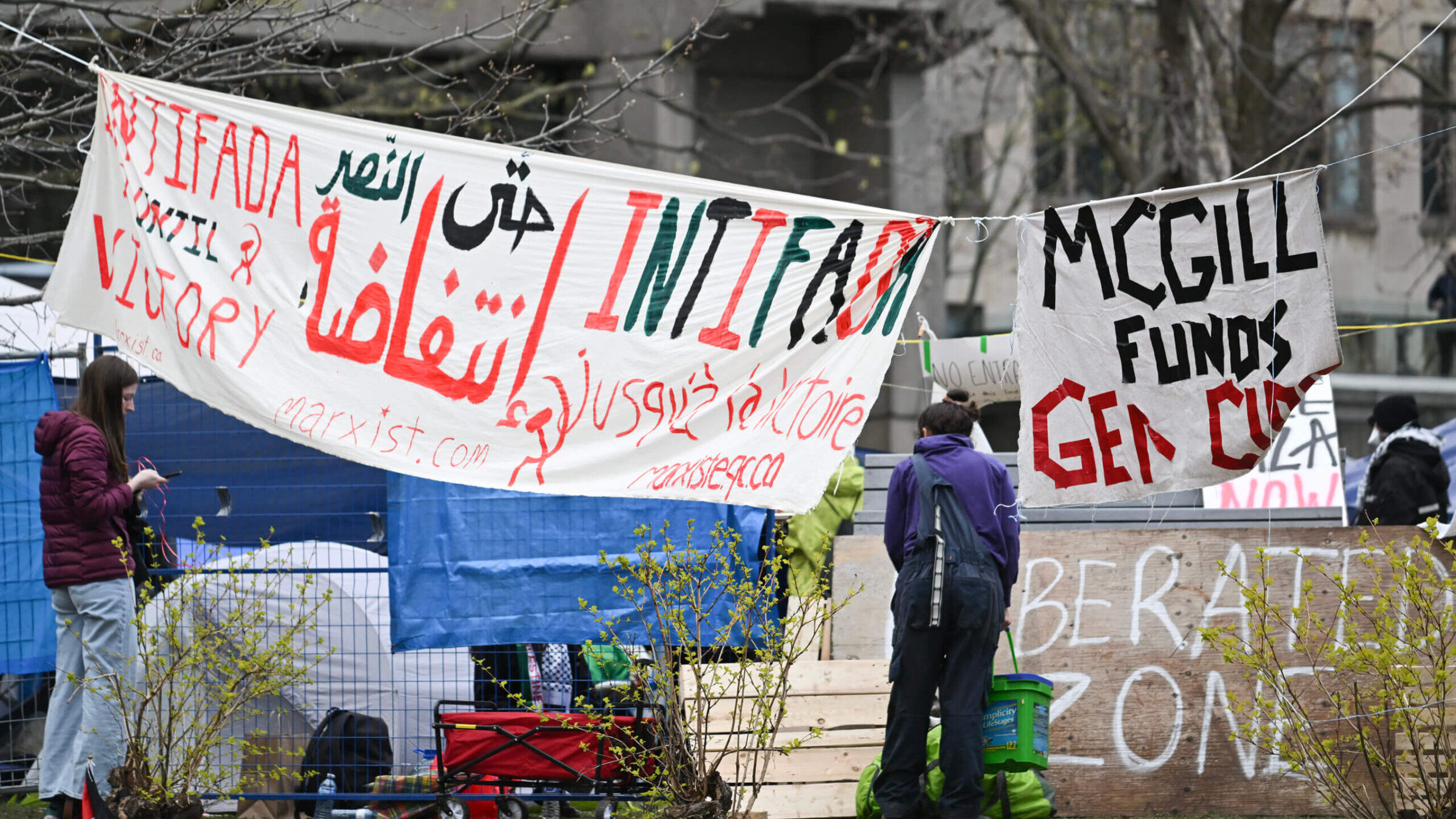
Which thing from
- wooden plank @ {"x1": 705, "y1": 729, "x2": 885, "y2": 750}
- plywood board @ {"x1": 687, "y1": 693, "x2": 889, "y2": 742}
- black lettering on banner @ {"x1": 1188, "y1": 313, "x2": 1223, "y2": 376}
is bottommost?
wooden plank @ {"x1": 705, "y1": 729, "x2": 885, "y2": 750}

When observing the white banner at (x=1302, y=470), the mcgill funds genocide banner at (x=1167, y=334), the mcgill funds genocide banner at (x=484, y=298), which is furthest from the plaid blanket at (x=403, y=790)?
the white banner at (x=1302, y=470)

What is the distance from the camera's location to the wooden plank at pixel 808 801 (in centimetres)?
680

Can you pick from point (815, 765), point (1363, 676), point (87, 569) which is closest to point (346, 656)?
point (87, 569)

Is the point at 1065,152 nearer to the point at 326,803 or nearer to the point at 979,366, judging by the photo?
the point at 979,366

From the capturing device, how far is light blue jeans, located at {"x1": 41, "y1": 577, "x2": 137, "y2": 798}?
6.24 meters

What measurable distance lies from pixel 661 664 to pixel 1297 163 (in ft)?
49.7

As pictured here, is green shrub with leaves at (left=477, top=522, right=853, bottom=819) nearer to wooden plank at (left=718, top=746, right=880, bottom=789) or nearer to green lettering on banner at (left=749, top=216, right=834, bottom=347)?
wooden plank at (left=718, top=746, right=880, bottom=789)

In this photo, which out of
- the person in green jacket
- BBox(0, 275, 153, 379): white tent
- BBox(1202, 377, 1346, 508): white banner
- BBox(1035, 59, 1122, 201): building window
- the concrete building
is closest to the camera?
BBox(0, 275, 153, 379): white tent

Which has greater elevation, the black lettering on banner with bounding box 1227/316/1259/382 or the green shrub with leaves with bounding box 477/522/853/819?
the black lettering on banner with bounding box 1227/316/1259/382

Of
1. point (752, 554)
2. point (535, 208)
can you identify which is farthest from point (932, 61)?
point (535, 208)

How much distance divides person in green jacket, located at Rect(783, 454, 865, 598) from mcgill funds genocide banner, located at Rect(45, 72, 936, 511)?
231 cm

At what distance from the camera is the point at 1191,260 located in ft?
17.6

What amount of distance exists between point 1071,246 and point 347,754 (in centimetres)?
406

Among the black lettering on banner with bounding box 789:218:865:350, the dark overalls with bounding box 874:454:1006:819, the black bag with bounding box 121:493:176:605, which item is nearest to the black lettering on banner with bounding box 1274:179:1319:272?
the black lettering on banner with bounding box 789:218:865:350
